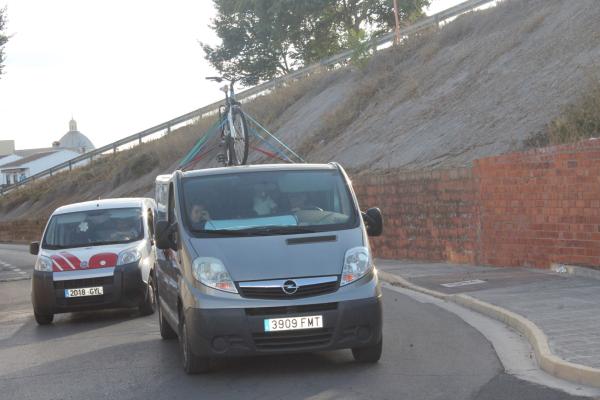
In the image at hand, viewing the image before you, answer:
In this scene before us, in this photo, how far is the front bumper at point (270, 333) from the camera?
8.88 m

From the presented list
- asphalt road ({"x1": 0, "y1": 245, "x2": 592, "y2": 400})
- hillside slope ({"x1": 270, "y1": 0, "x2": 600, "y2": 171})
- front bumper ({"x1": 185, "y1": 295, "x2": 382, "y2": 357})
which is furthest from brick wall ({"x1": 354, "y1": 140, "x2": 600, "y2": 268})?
front bumper ({"x1": 185, "y1": 295, "x2": 382, "y2": 357})

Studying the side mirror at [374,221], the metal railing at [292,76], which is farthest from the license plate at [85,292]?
the metal railing at [292,76]

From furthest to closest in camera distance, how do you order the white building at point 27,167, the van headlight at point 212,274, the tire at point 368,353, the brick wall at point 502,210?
1. the white building at point 27,167
2. the brick wall at point 502,210
3. the tire at point 368,353
4. the van headlight at point 212,274

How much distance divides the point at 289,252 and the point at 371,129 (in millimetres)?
23527

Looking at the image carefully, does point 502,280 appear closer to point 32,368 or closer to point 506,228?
point 506,228

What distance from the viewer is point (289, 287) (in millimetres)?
8945

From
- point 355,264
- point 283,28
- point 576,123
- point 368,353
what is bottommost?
point 368,353

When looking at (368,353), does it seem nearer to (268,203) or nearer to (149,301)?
(268,203)

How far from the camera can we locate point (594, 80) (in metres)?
21.3

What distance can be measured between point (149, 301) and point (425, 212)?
7689mm

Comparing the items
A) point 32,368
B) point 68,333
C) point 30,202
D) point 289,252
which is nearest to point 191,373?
point 289,252

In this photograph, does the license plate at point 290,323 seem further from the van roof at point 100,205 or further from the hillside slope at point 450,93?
the hillside slope at point 450,93

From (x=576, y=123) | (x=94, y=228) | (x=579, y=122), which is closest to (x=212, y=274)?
(x=94, y=228)

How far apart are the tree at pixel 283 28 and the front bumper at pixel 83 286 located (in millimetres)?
41349
